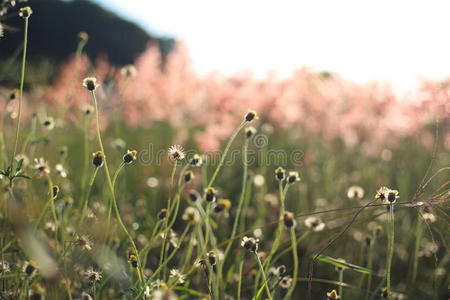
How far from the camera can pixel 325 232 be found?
2.25 metres

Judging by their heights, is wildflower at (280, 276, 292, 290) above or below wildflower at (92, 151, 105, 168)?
below

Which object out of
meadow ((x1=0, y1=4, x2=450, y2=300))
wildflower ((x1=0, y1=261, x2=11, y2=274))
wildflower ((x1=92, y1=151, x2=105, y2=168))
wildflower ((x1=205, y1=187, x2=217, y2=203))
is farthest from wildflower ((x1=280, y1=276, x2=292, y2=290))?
wildflower ((x1=0, y1=261, x2=11, y2=274))

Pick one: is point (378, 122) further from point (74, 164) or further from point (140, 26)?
point (140, 26)

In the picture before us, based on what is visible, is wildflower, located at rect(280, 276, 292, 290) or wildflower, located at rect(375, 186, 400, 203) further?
wildflower, located at rect(280, 276, 292, 290)

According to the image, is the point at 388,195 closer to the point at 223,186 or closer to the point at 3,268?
the point at 3,268

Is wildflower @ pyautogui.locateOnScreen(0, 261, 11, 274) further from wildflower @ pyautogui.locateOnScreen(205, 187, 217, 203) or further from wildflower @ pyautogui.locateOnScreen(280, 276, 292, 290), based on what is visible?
wildflower @ pyautogui.locateOnScreen(280, 276, 292, 290)

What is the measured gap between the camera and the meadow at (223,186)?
1211 millimetres

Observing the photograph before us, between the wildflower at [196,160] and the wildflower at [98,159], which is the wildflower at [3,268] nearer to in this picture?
the wildflower at [98,159]

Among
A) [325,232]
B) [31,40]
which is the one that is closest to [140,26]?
[31,40]

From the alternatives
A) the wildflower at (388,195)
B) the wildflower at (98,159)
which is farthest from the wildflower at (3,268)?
the wildflower at (388,195)

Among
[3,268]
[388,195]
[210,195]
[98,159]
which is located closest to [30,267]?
[3,268]

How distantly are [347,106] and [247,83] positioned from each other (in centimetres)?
98

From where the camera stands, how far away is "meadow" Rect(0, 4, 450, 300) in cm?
121

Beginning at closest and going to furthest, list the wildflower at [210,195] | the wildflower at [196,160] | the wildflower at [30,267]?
1. the wildflower at [30,267]
2. the wildflower at [210,195]
3. the wildflower at [196,160]
